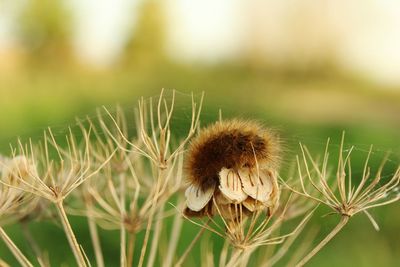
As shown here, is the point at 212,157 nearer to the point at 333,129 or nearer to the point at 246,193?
the point at 246,193

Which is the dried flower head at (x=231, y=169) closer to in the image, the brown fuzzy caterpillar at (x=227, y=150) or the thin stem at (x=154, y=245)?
the brown fuzzy caterpillar at (x=227, y=150)

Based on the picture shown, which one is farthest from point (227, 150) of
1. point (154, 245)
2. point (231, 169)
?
point (154, 245)

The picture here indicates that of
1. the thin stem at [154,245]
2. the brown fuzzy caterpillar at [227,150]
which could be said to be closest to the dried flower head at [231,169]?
the brown fuzzy caterpillar at [227,150]

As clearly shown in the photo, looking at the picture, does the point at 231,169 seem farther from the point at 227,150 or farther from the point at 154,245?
the point at 154,245

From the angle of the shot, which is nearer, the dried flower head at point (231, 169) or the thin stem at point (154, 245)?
the dried flower head at point (231, 169)

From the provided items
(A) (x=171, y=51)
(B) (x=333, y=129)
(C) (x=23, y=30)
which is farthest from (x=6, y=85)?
A: (A) (x=171, y=51)

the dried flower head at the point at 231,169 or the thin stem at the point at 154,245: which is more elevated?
the dried flower head at the point at 231,169

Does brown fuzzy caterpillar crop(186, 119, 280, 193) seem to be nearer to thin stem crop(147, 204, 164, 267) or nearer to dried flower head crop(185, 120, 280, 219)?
dried flower head crop(185, 120, 280, 219)

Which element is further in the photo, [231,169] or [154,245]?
[154,245]
